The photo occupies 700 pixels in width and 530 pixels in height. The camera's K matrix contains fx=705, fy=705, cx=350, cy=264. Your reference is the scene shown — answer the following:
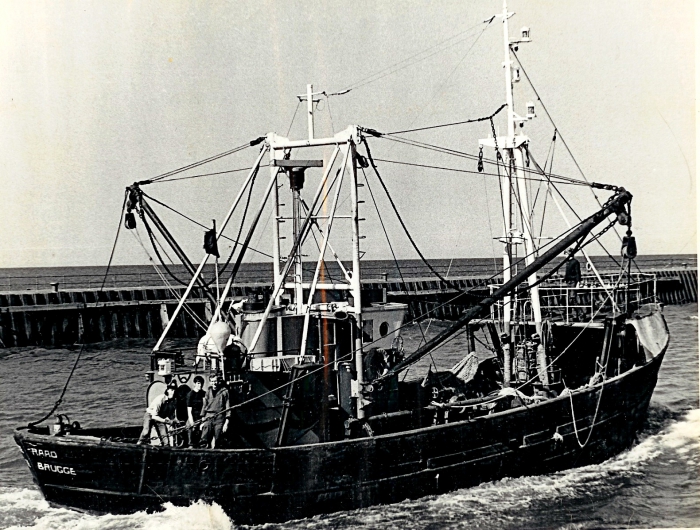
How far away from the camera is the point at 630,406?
16.5m

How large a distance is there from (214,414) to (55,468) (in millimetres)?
2720

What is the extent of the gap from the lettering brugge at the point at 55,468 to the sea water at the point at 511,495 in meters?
0.97

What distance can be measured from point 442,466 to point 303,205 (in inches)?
234

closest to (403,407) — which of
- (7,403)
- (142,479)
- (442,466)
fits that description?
(442,466)

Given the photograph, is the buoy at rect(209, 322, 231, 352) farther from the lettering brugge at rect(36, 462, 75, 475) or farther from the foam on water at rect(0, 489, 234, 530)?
the lettering brugge at rect(36, 462, 75, 475)

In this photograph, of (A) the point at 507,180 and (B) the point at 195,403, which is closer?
(B) the point at 195,403

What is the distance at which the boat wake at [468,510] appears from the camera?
37.4 ft

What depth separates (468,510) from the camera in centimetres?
1309

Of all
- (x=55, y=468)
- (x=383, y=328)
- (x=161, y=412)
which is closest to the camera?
(x=55, y=468)

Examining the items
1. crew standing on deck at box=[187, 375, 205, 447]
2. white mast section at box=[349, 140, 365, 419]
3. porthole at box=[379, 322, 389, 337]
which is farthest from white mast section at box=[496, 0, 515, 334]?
crew standing on deck at box=[187, 375, 205, 447]

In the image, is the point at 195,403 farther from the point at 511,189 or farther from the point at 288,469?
the point at 511,189

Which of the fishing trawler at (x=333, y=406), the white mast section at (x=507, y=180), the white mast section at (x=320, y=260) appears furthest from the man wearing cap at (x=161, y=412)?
the white mast section at (x=507, y=180)

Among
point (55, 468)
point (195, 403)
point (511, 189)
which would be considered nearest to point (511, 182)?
point (511, 189)

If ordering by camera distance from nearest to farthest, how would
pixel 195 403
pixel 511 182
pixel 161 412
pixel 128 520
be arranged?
pixel 128 520, pixel 161 412, pixel 195 403, pixel 511 182
